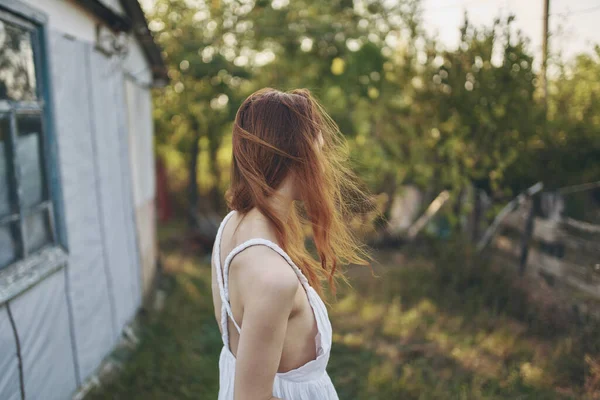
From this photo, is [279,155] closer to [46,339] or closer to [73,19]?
[46,339]

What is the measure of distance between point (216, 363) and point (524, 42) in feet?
Result: 14.5

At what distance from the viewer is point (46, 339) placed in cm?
309

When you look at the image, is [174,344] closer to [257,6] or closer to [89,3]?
[89,3]

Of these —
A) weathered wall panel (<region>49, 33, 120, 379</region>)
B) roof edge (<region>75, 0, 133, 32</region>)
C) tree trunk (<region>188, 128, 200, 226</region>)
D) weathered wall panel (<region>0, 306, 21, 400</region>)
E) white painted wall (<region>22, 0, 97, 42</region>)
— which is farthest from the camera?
tree trunk (<region>188, 128, 200, 226</region>)

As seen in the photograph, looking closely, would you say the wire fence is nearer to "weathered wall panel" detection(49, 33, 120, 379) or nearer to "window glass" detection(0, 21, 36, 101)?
"weathered wall panel" detection(49, 33, 120, 379)

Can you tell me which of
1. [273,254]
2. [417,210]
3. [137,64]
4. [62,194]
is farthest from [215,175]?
[273,254]

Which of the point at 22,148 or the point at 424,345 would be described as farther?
the point at 424,345

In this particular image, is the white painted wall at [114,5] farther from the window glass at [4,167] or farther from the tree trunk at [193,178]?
the tree trunk at [193,178]

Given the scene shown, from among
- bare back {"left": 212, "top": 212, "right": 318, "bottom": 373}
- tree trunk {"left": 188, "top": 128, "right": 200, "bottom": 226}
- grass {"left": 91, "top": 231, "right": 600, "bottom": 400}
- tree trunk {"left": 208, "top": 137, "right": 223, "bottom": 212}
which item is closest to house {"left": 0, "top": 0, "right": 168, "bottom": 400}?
grass {"left": 91, "top": 231, "right": 600, "bottom": 400}

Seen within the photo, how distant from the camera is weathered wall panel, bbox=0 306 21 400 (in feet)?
8.44

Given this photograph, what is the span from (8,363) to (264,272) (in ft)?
6.94

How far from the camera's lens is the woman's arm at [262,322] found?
1186 mm

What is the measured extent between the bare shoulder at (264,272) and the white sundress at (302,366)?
43 millimetres

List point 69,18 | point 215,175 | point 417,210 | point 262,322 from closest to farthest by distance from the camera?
1. point 262,322
2. point 69,18
3. point 417,210
4. point 215,175
